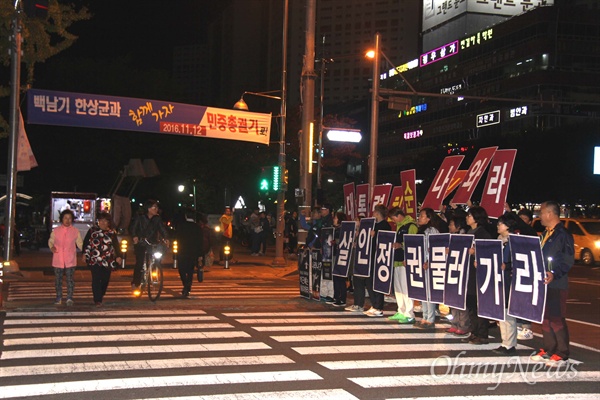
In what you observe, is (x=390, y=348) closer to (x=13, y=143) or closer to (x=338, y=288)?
(x=338, y=288)

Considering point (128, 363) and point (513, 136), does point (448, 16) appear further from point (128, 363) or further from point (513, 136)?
point (128, 363)

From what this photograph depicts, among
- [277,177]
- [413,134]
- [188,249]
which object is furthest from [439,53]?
[188,249]

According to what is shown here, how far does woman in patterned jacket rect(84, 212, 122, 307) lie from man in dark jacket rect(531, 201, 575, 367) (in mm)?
7285

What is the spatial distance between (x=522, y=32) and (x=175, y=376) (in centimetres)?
7874

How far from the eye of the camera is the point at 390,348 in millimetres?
9516

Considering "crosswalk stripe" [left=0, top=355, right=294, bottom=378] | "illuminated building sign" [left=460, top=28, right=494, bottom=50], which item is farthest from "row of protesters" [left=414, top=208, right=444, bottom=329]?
"illuminated building sign" [left=460, top=28, right=494, bottom=50]

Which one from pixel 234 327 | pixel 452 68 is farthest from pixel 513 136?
pixel 234 327

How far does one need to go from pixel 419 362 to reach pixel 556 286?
1.82 m

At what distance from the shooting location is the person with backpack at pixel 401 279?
12117 mm

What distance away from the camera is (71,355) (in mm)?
8469

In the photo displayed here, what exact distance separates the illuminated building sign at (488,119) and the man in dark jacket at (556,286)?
75861mm

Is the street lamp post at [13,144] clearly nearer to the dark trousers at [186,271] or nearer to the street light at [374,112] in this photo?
the dark trousers at [186,271]

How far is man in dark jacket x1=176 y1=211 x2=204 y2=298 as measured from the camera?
46.9 feet

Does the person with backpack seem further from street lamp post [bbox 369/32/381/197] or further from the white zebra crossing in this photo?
street lamp post [bbox 369/32/381/197]
